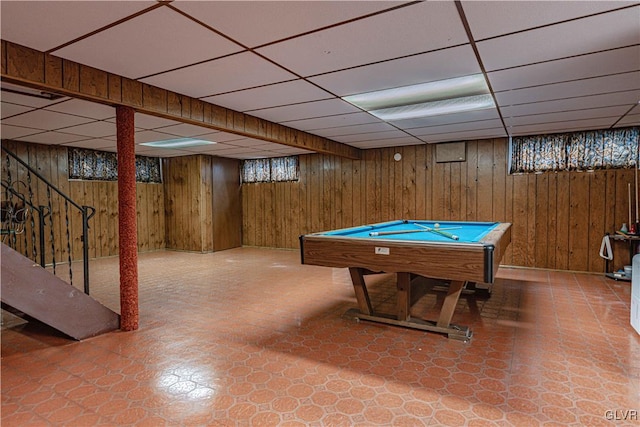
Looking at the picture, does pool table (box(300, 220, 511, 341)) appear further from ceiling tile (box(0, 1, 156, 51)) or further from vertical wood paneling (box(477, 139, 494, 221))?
vertical wood paneling (box(477, 139, 494, 221))

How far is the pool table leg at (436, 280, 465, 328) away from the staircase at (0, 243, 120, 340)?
9.67 ft

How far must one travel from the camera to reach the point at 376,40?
2.32 meters

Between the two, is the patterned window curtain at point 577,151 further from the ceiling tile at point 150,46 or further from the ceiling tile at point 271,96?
the ceiling tile at point 150,46

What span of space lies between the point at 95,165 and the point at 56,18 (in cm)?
602

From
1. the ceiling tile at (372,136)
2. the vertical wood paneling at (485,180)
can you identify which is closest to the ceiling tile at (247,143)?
the ceiling tile at (372,136)

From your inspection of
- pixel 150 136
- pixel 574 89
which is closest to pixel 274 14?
pixel 574 89

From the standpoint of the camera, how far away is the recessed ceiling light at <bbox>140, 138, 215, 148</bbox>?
6.11 metres

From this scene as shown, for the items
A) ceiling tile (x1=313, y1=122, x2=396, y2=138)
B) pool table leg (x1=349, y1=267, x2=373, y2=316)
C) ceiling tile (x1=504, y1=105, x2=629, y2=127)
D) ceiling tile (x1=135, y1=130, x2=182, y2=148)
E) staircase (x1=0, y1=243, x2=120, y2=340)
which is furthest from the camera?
ceiling tile (x1=135, y1=130, x2=182, y2=148)

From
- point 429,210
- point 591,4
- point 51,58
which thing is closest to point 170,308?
point 51,58

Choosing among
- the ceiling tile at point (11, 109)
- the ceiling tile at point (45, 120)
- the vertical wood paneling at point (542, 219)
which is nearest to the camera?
the ceiling tile at point (11, 109)

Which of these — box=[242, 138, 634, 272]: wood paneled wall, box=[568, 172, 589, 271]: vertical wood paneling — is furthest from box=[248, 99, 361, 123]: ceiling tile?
box=[568, 172, 589, 271]: vertical wood paneling

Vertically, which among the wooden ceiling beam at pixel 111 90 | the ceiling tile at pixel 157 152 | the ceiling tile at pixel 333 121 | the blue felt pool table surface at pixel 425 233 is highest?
the ceiling tile at pixel 333 121

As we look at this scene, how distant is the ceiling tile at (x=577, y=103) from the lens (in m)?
3.61

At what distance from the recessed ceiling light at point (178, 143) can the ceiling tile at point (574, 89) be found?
4.57m
